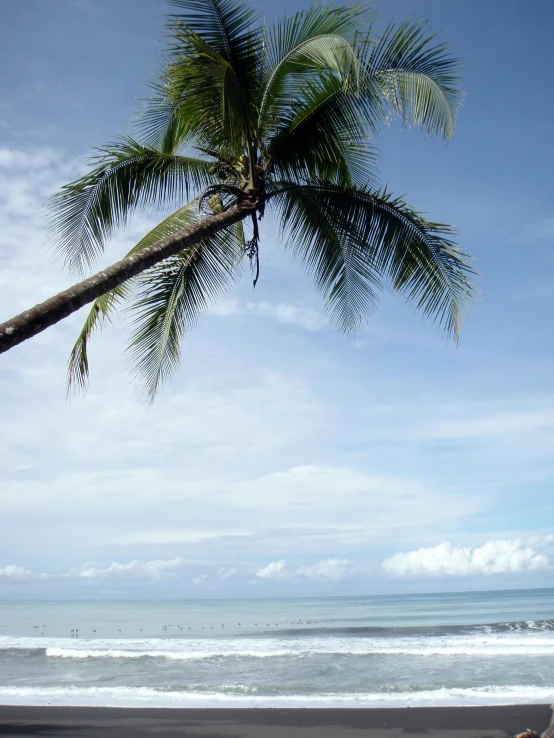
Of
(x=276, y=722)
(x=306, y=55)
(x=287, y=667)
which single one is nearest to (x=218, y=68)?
(x=306, y=55)

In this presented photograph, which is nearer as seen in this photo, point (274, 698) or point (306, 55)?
point (306, 55)

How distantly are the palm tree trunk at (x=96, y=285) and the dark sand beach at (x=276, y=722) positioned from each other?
6392 millimetres

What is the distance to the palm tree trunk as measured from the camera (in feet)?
13.3

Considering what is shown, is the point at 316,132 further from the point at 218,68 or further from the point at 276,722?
the point at 276,722

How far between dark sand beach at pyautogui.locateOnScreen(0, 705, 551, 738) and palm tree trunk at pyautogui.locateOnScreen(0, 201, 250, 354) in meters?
6.39

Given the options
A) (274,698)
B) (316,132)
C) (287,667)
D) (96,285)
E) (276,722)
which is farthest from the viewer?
(287,667)

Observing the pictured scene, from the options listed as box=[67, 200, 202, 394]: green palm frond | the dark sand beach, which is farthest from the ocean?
box=[67, 200, 202, 394]: green palm frond

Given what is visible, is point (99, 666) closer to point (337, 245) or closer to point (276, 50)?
point (337, 245)

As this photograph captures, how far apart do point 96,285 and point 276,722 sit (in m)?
7.01

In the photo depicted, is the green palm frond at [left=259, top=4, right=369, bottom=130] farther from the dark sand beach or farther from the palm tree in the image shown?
the dark sand beach

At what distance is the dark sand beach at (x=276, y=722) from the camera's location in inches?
312

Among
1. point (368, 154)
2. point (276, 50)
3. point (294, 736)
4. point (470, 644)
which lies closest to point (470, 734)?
point (294, 736)

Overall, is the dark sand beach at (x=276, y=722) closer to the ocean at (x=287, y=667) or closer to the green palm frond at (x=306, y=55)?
the ocean at (x=287, y=667)

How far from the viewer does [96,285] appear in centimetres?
478
